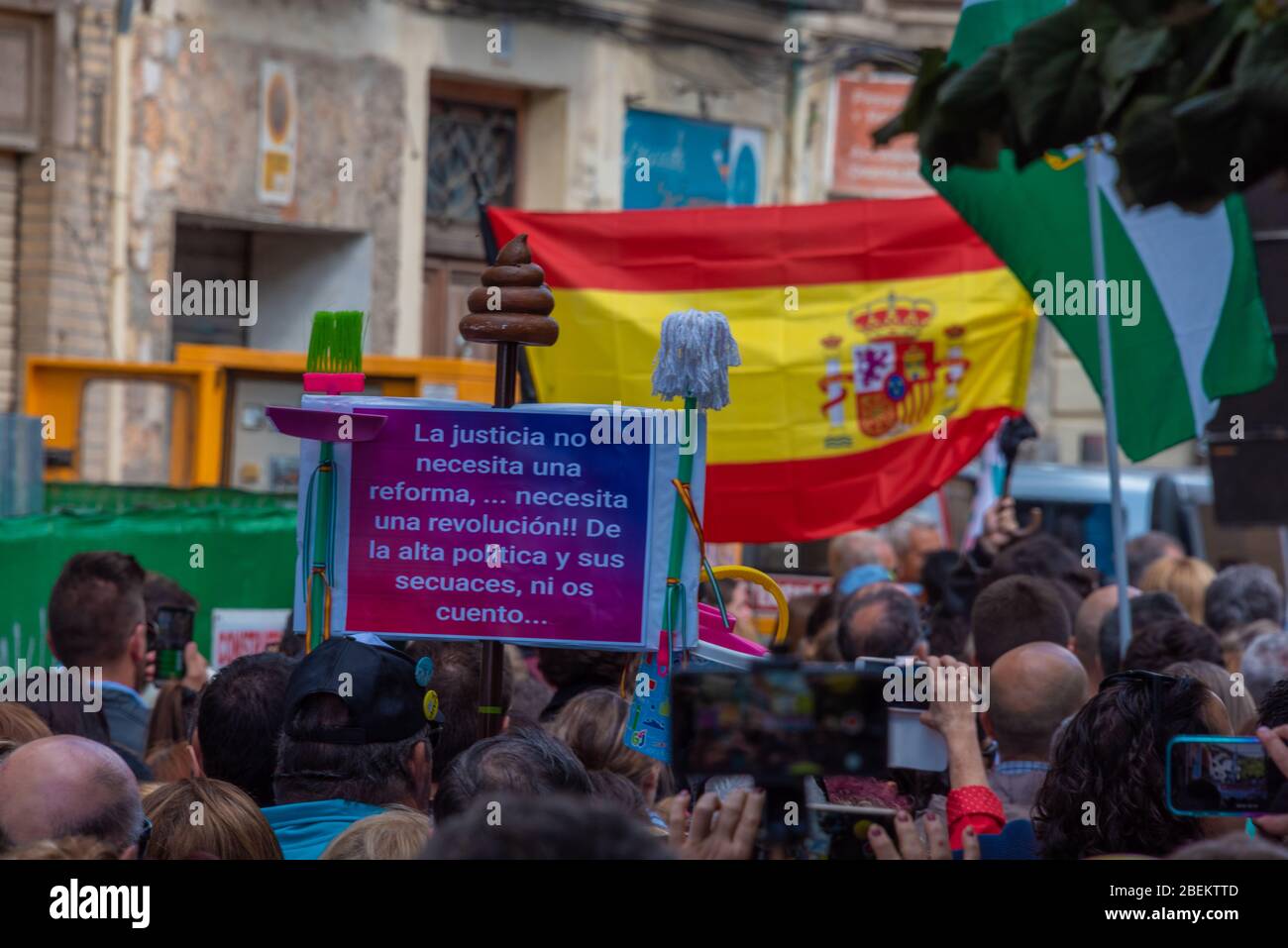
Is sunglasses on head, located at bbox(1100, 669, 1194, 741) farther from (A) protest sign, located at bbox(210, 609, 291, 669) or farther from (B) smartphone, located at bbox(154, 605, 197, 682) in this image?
(A) protest sign, located at bbox(210, 609, 291, 669)

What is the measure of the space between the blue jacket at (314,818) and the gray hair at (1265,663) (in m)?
2.91

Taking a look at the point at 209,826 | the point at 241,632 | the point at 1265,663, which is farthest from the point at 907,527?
the point at 209,826

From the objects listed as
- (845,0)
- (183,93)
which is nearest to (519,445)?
(183,93)

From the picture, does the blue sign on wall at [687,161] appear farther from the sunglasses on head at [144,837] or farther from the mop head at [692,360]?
the sunglasses on head at [144,837]

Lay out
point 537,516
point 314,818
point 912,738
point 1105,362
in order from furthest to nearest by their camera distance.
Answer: point 1105,362
point 537,516
point 314,818
point 912,738

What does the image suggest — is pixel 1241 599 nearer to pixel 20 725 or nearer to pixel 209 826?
pixel 20 725

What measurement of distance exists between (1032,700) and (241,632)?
397 cm

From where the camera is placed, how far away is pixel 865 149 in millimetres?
18078

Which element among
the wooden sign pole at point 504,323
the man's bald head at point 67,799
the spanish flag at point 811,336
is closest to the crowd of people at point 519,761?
the man's bald head at point 67,799

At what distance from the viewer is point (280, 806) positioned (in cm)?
387

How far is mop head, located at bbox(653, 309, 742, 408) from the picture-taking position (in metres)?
4.23

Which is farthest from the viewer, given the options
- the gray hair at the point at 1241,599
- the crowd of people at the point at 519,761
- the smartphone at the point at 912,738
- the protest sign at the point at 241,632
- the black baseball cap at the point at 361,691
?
the gray hair at the point at 1241,599

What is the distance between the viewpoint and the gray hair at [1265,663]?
572cm
